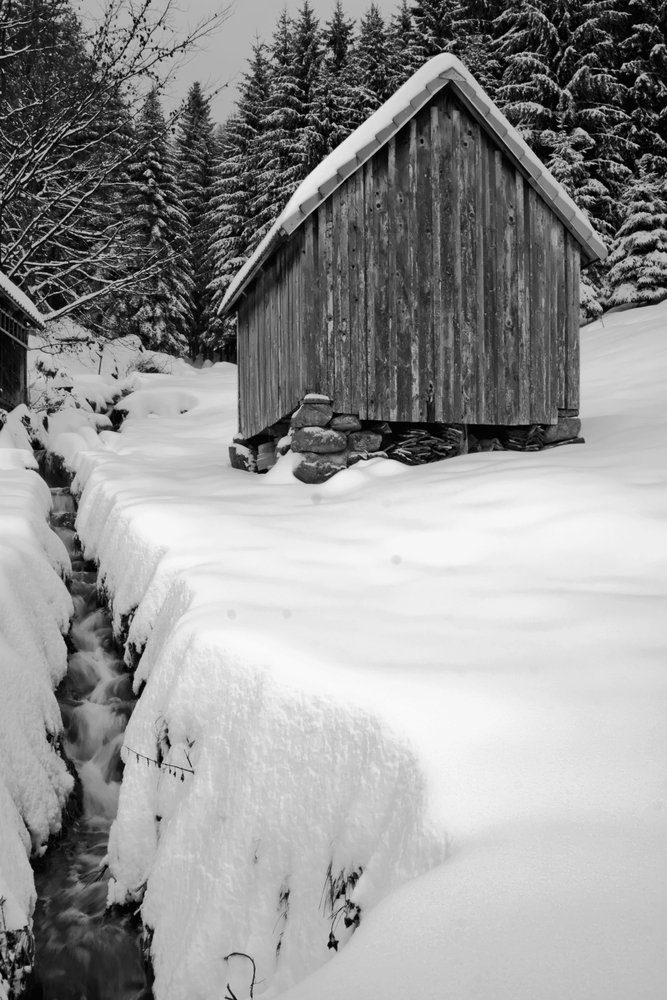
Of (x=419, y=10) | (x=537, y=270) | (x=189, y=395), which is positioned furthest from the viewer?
(x=419, y=10)

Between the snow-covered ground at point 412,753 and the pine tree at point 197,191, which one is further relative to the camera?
the pine tree at point 197,191

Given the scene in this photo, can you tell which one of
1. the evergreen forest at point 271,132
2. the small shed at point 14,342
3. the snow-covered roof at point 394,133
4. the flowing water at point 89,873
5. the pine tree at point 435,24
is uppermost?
the pine tree at point 435,24

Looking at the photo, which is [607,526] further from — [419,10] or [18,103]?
[419,10]

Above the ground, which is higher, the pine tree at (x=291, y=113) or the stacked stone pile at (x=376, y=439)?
the pine tree at (x=291, y=113)

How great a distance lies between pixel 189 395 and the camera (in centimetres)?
2248

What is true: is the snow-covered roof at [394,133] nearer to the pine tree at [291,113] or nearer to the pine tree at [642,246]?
the pine tree at [642,246]

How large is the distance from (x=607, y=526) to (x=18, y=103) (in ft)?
60.6

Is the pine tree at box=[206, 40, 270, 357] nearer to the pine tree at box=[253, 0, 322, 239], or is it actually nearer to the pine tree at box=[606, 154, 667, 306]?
the pine tree at box=[253, 0, 322, 239]

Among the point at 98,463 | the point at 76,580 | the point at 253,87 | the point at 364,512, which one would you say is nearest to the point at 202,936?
the point at 364,512

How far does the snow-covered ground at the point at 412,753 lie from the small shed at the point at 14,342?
906cm

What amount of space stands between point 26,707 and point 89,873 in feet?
3.13

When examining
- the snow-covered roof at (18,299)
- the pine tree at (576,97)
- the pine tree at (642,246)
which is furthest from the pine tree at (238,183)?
the snow-covered roof at (18,299)

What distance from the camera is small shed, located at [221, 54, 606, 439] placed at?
29.1ft

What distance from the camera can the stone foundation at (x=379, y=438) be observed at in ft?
29.0
